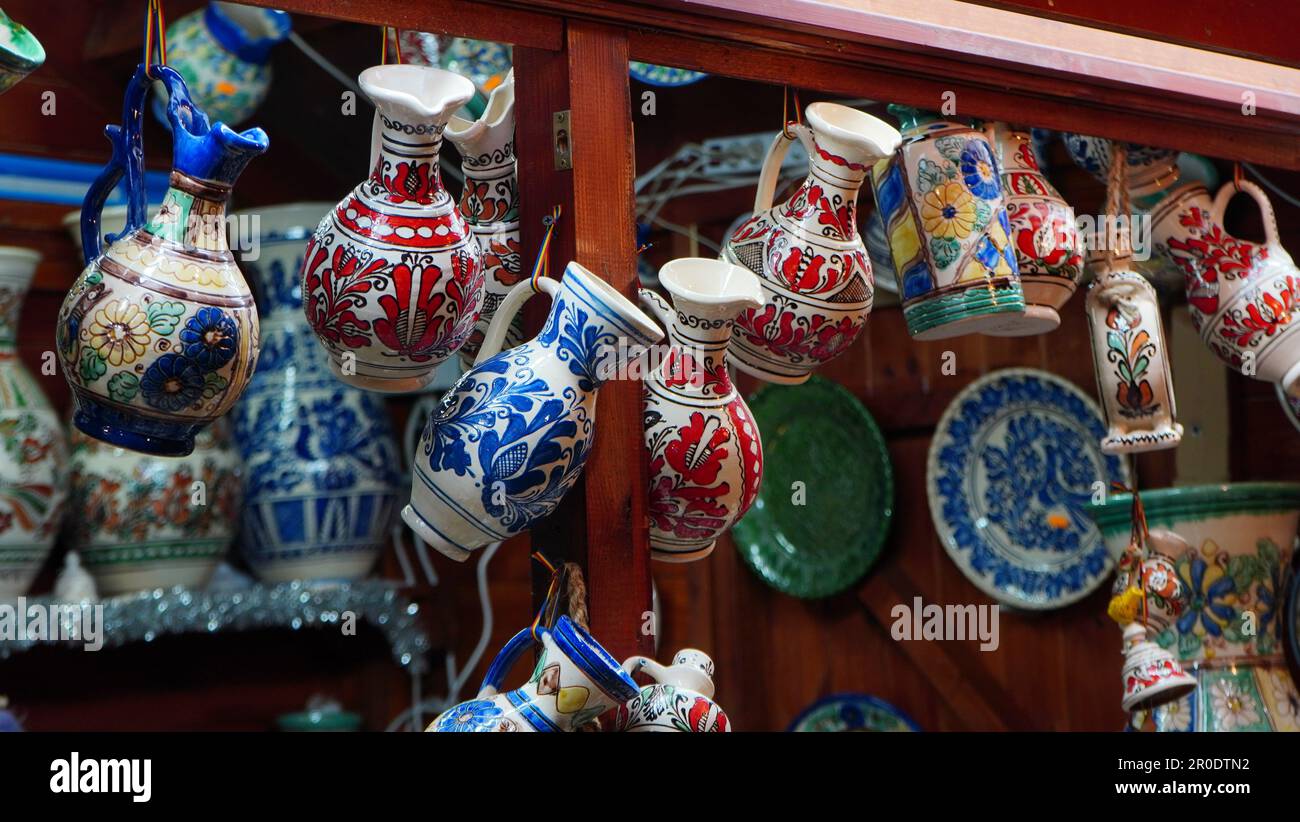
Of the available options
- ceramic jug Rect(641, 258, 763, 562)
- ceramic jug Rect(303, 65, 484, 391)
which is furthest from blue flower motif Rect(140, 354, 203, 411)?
ceramic jug Rect(641, 258, 763, 562)

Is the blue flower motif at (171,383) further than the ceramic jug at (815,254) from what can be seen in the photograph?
No

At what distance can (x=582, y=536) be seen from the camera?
1.23 meters

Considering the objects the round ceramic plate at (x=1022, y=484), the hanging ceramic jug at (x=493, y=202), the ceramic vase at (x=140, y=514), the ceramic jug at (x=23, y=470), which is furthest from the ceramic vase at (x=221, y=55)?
the round ceramic plate at (x=1022, y=484)

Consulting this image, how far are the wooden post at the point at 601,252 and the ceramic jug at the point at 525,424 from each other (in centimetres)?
5

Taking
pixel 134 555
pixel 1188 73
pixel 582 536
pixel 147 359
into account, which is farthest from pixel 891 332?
pixel 147 359

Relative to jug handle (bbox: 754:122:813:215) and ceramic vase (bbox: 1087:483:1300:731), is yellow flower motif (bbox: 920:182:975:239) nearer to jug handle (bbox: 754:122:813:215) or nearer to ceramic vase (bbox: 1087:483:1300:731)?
jug handle (bbox: 754:122:813:215)

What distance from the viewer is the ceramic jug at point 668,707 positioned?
4.04ft

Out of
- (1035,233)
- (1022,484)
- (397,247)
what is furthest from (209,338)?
(1022,484)

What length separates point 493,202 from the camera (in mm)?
1365

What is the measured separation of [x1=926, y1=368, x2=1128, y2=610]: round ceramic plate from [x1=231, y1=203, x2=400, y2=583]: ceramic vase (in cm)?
86

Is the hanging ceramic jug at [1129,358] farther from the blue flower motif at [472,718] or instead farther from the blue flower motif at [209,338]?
the blue flower motif at [209,338]

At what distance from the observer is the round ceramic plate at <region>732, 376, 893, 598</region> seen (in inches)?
102
